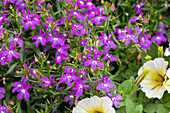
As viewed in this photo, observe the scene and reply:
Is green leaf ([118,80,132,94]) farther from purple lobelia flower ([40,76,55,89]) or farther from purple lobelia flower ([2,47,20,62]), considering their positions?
purple lobelia flower ([2,47,20,62])

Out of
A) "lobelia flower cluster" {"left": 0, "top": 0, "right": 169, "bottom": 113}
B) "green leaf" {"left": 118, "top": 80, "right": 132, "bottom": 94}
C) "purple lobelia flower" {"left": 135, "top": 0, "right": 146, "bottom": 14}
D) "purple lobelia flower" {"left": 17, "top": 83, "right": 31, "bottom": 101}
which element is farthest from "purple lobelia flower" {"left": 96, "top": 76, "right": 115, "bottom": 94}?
"purple lobelia flower" {"left": 135, "top": 0, "right": 146, "bottom": 14}

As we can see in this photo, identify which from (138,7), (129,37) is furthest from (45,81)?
(138,7)

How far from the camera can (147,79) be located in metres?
1.65

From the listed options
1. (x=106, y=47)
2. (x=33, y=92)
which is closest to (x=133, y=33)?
(x=106, y=47)

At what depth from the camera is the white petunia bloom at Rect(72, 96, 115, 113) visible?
1381 mm

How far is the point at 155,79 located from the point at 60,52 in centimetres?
63

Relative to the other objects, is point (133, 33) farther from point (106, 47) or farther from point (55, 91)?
point (55, 91)

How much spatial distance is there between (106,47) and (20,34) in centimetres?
56

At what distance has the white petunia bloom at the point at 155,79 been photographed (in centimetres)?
157

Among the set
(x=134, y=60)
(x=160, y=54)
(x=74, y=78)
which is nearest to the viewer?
(x=74, y=78)

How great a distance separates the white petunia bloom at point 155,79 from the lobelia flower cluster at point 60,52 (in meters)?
0.09

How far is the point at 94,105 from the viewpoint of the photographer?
1.42 meters

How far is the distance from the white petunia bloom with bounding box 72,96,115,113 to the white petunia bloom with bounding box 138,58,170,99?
1.08 ft

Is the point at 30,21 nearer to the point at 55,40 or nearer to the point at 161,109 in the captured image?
the point at 55,40
